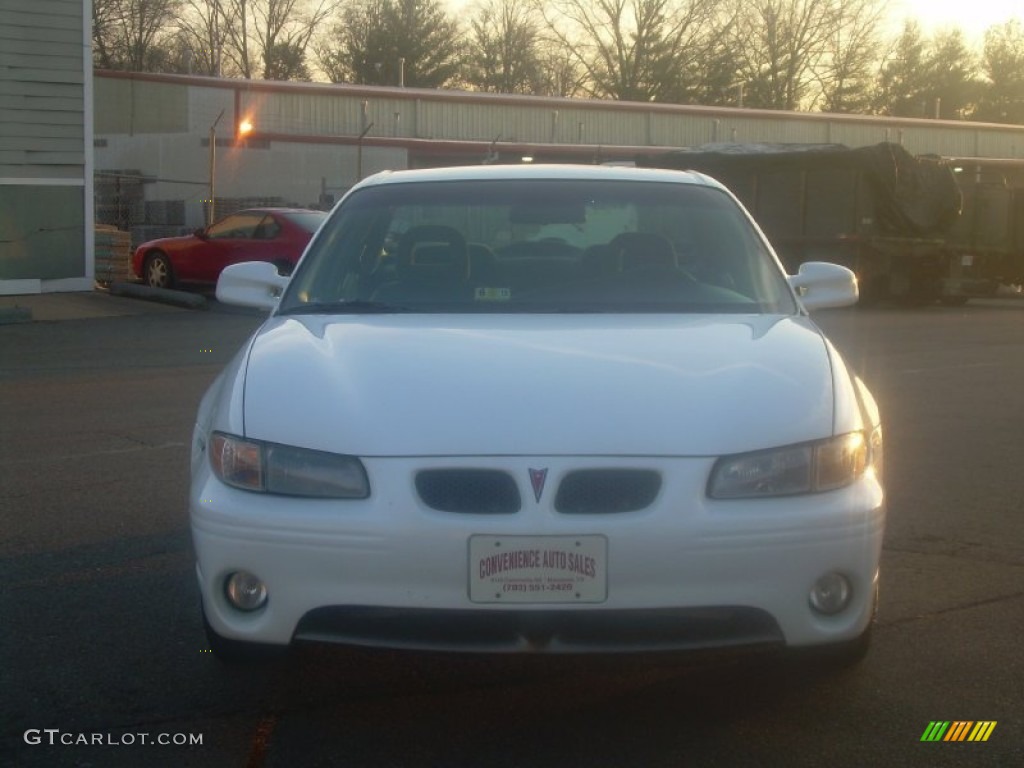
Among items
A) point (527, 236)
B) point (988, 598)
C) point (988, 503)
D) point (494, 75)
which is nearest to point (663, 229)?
point (527, 236)

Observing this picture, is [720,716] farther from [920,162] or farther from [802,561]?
[920,162]

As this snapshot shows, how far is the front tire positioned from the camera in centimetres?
2225

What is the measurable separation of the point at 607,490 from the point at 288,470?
2.65 feet

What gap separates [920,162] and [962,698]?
21.3 meters

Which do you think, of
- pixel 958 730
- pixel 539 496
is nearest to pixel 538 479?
pixel 539 496

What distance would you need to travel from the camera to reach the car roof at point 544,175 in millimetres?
5520

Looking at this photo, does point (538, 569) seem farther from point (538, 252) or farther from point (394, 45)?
point (394, 45)

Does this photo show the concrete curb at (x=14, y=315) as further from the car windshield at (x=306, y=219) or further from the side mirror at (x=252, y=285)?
the side mirror at (x=252, y=285)

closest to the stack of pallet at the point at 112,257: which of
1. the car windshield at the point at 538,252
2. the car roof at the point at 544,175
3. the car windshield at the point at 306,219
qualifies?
the car windshield at the point at 306,219

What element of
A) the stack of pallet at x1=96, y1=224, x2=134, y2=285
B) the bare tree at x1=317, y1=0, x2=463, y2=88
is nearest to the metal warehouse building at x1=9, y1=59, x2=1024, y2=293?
the stack of pallet at x1=96, y1=224, x2=134, y2=285

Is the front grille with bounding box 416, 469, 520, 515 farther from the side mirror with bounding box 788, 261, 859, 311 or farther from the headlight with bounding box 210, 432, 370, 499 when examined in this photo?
the side mirror with bounding box 788, 261, 859, 311

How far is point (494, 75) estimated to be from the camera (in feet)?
250

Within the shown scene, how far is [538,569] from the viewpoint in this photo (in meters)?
3.54

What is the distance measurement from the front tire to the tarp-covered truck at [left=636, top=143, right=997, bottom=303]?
9.49 meters
